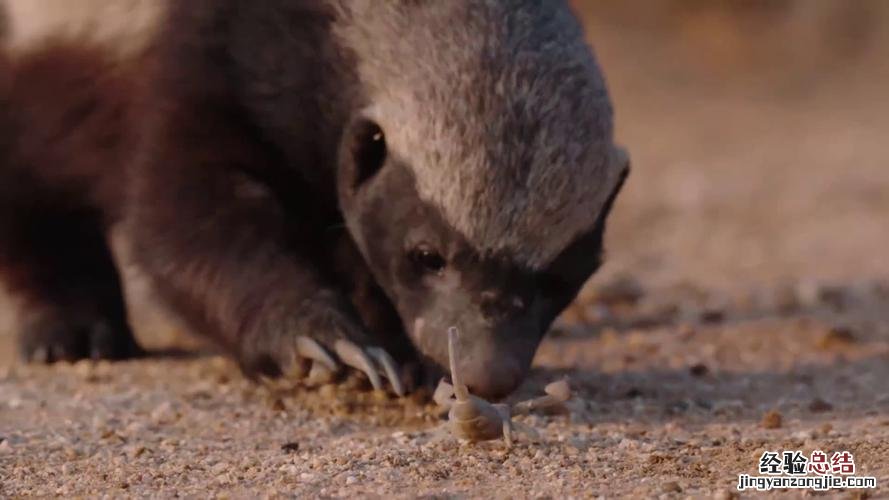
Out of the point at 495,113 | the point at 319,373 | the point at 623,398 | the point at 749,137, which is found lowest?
the point at 319,373

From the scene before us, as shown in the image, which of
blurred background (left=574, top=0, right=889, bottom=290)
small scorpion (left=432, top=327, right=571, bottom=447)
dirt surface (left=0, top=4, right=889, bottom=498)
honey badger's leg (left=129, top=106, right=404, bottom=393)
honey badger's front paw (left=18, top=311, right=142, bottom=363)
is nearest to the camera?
dirt surface (left=0, top=4, right=889, bottom=498)

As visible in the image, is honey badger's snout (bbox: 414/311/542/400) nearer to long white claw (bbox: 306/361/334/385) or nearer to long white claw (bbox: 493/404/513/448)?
long white claw (bbox: 493/404/513/448)

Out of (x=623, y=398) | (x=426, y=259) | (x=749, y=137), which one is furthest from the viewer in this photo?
(x=749, y=137)

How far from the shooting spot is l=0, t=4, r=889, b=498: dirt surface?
3.37m

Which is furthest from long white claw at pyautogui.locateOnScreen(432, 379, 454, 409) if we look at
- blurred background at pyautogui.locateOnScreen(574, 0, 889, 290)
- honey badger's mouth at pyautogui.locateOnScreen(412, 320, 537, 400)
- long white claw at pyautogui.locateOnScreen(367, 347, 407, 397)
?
blurred background at pyautogui.locateOnScreen(574, 0, 889, 290)

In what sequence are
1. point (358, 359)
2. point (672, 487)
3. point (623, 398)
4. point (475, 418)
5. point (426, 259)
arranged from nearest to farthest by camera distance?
point (672, 487), point (475, 418), point (426, 259), point (358, 359), point (623, 398)

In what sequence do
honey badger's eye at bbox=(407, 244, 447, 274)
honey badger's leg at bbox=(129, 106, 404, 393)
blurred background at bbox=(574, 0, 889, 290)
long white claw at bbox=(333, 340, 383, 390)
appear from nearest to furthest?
honey badger's eye at bbox=(407, 244, 447, 274)
long white claw at bbox=(333, 340, 383, 390)
honey badger's leg at bbox=(129, 106, 404, 393)
blurred background at bbox=(574, 0, 889, 290)

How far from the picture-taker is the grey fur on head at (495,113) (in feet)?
12.0

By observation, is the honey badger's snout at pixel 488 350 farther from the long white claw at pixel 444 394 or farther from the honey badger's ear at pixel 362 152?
the honey badger's ear at pixel 362 152

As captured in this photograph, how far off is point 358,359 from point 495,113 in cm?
72

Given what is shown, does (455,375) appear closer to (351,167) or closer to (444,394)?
(444,394)

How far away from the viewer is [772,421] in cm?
399

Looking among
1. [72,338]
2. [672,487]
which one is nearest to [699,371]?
[672,487]

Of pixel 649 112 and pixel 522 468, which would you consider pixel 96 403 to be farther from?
Answer: pixel 649 112
